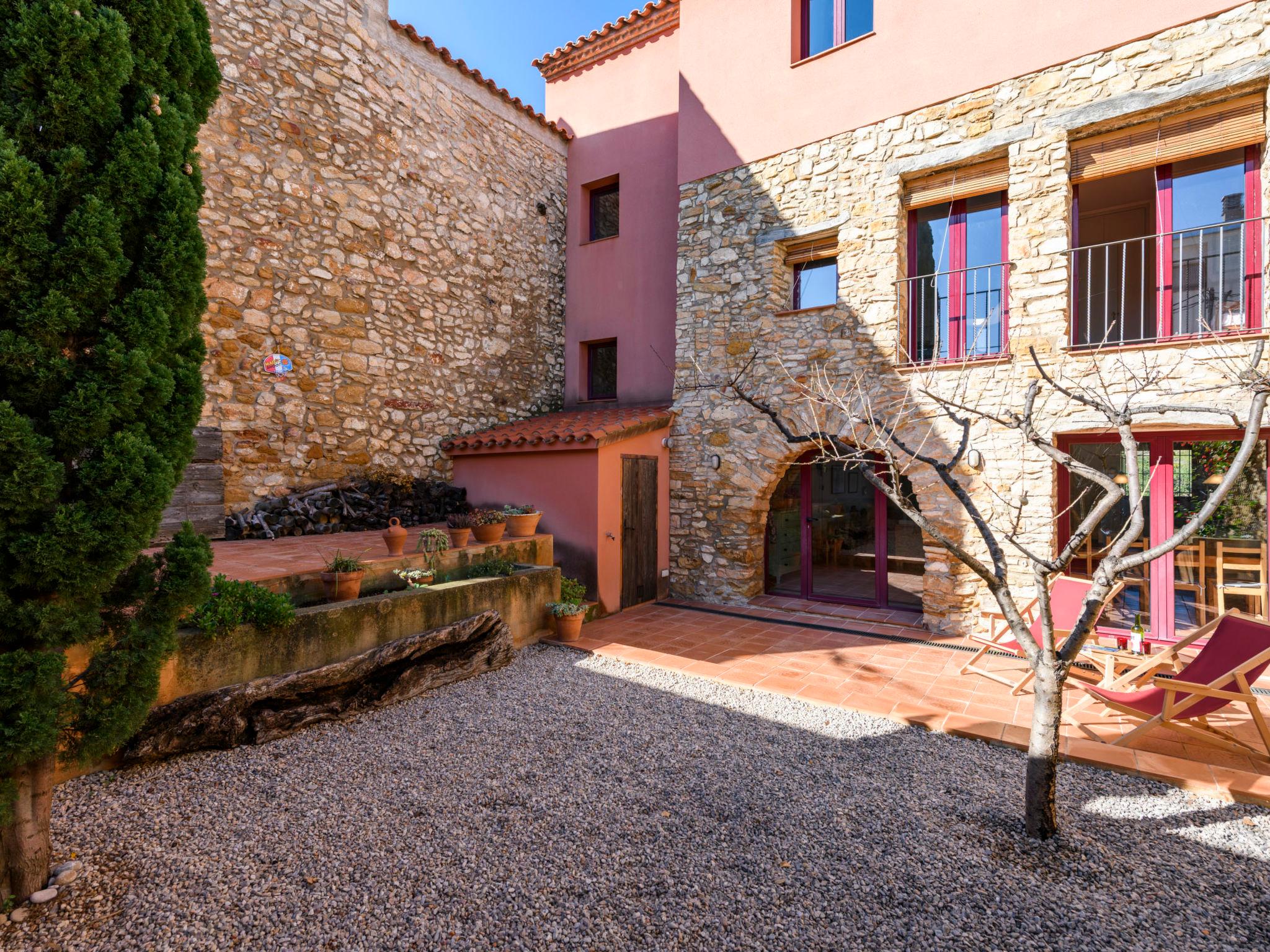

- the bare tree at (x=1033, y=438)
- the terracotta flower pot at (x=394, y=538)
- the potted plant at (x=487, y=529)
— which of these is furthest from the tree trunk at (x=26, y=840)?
the potted plant at (x=487, y=529)

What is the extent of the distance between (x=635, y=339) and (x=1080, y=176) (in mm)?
5480

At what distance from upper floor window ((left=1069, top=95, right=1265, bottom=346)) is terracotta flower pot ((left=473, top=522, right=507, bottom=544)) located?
227 inches

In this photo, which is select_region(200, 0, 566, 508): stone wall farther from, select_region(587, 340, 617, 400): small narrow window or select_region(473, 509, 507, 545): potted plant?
select_region(473, 509, 507, 545): potted plant

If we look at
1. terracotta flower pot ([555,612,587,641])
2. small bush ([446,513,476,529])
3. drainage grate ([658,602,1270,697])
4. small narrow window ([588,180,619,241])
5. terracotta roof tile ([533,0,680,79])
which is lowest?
drainage grate ([658,602,1270,697])

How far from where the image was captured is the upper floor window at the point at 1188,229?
5066 millimetres

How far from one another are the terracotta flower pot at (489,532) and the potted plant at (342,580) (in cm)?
153

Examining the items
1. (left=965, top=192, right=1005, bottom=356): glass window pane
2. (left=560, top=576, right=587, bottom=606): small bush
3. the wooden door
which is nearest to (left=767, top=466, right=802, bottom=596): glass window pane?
the wooden door

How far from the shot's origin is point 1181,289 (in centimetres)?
535

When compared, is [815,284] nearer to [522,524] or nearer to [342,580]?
[522,524]

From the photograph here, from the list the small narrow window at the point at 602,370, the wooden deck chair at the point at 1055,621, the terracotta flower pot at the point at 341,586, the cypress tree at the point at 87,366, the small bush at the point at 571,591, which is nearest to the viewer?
the cypress tree at the point at 87,366

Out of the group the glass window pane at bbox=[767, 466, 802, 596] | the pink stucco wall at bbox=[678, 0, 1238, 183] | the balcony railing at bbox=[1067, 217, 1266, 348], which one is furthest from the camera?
the glass window pane at bbox=[767, 466, 802, 596]

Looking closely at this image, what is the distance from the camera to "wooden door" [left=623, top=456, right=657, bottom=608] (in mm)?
7121

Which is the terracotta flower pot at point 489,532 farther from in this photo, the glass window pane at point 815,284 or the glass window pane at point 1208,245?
the glass window pane at point 1208,245

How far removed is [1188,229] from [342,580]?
7692mm
